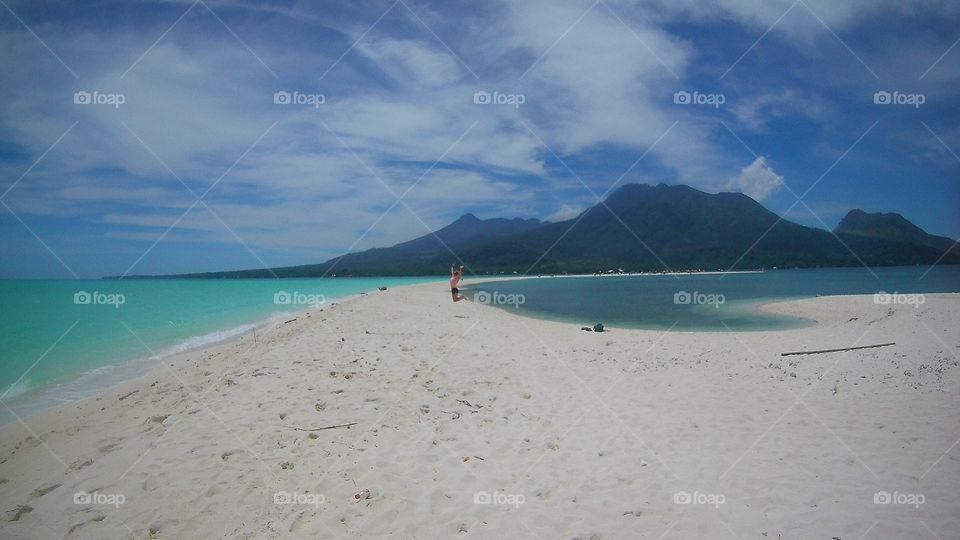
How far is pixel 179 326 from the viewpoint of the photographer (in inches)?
906

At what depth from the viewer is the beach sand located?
459 cm

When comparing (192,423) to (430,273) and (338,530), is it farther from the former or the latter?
(430,273)

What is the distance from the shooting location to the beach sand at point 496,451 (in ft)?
15.0

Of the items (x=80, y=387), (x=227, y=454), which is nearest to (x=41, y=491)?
(x=227, y=454)

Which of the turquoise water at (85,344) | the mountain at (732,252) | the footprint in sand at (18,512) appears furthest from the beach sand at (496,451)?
the mountain at (732,252)

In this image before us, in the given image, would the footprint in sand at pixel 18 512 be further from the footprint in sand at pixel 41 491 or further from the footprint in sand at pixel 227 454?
the footprint in sand at pixel 227 454

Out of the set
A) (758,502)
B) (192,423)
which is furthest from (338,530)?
(758,502)

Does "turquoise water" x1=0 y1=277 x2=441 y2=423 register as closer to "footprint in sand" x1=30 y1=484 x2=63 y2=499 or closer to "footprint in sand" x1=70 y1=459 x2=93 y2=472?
"footprint in sand" x1=70 y1=459 x2=93 y2=472

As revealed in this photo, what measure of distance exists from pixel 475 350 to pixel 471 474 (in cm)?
636

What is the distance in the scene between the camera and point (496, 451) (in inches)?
245

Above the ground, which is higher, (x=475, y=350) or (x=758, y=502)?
(x=475, y=350)

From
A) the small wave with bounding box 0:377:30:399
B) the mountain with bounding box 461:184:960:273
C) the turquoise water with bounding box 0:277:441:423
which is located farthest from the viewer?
the mountain with bounding box 461:184:960:273

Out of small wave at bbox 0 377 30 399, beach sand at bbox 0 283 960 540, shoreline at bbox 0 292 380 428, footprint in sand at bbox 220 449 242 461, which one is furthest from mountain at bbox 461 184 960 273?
footprint in sand at bbox 220 449 242 461

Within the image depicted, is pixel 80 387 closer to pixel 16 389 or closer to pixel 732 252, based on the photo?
pixel 16 389
